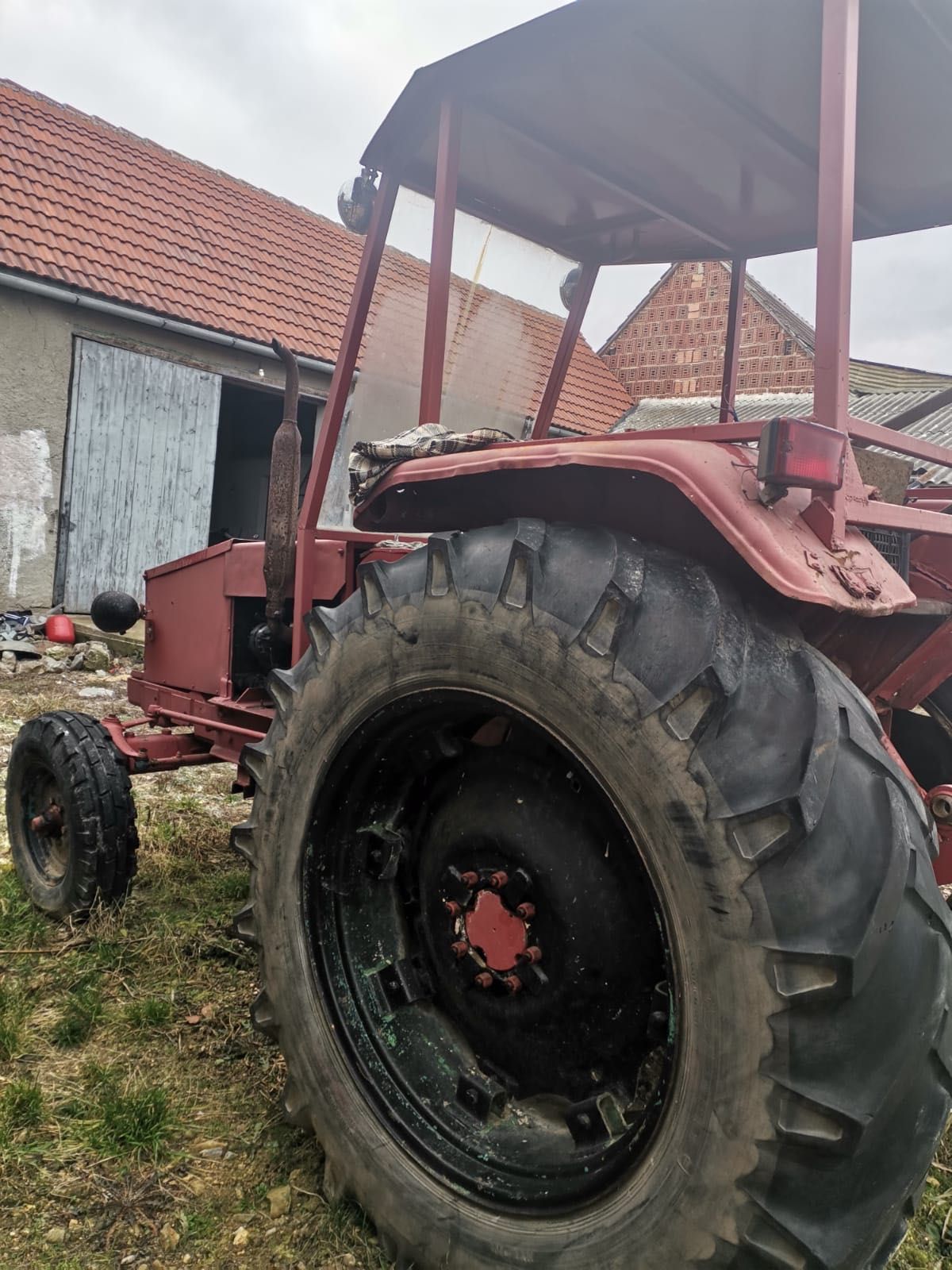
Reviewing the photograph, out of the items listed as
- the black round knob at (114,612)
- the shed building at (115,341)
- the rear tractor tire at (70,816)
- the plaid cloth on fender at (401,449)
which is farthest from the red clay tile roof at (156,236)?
the plaid cloth on fender at (401,449)

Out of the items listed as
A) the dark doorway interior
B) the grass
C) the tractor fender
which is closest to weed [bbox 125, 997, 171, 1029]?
the grass

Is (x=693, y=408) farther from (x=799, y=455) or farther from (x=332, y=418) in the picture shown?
(x=799, y=455)

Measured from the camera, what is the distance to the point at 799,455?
50.9 inches

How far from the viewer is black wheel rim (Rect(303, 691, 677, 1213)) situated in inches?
59.2

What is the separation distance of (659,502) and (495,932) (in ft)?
2.69

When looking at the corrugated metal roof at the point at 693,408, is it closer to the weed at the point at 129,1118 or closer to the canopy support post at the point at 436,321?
the canopy support post at the point at 436,321

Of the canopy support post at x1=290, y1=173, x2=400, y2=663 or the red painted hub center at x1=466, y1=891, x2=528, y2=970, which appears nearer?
the red painted hub center at x1=466, y1=891, x2=528, y2=970

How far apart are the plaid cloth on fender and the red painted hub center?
0.88m

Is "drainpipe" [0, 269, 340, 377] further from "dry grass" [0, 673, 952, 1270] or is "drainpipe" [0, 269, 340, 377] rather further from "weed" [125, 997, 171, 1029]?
"weed" [125, 997, 171, 1029]

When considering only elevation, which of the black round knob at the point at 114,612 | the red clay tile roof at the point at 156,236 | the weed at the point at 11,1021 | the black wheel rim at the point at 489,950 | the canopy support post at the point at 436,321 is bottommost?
the weed at the point at 11,1021

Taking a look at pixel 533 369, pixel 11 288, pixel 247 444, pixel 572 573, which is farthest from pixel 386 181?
pixel 247 444

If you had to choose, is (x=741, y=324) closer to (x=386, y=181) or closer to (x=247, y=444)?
(x=386, y=181)

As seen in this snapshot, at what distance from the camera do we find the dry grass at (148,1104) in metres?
1.63

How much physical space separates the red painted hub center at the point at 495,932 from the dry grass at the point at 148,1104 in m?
0.54
